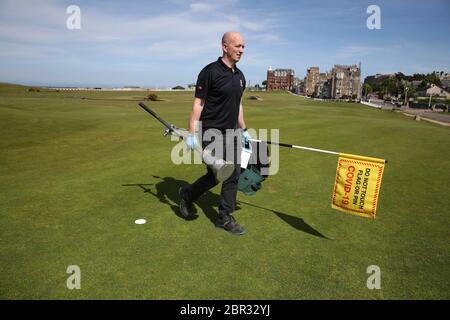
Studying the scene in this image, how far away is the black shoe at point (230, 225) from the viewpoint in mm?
4976

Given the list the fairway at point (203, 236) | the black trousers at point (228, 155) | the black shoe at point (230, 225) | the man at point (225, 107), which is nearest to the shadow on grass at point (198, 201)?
the fairway at point (203, 236)

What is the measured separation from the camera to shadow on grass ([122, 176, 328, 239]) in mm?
5342

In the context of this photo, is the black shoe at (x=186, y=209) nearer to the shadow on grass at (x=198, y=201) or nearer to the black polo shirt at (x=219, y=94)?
the shadow on grass at (x=198, y=201)

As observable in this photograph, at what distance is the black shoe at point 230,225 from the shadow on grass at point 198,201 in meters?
0.35

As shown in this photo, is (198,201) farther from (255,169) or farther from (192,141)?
(192,141)

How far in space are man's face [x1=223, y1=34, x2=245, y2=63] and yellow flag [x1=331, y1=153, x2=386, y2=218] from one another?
212cm

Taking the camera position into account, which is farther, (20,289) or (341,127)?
(341,127)

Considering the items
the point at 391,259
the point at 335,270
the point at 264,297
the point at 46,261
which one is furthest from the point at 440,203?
the point at 46,261

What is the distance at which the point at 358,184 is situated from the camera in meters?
4.78


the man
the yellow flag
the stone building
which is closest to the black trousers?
the man

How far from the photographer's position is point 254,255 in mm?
4324

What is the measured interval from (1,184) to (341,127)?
16.2 metres

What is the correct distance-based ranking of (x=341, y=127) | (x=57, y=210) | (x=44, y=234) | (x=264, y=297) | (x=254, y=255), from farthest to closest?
(x=341, y=127) < (x=57, y=210) < (x=44, y=234) < (x=254, y=255) < (x=264, y=297)
